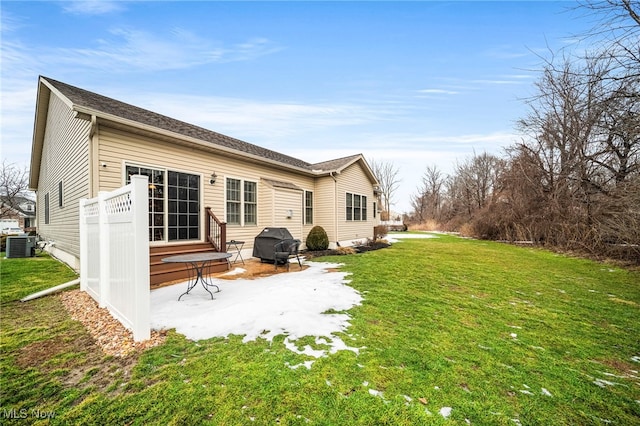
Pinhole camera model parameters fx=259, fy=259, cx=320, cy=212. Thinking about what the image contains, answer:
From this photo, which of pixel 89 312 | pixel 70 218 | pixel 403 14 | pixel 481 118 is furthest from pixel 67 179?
pixel 481 118

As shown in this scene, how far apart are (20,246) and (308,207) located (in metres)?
10.8

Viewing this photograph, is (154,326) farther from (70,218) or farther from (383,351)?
(70,218)

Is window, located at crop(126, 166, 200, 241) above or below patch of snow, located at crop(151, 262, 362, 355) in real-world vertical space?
above

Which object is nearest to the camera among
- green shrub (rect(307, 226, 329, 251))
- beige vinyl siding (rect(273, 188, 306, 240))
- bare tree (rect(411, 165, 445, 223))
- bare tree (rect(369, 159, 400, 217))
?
beige vinyl siding (rect(273, 188, 306, 240))

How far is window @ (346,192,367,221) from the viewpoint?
1334 centimetres

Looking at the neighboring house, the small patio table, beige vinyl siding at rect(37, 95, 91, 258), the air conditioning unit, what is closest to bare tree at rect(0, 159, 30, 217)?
the neighboring house

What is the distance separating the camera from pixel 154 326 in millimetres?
3508

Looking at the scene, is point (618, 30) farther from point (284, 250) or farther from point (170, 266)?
point (170, 266)

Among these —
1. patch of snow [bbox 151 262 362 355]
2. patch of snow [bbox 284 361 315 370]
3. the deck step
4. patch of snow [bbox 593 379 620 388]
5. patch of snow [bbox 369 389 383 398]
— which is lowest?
patch of snow [bbox 593 379 620 388]

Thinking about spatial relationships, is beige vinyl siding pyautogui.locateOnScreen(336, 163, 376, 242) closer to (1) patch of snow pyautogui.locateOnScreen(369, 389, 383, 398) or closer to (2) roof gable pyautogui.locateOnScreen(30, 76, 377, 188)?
(2) roof gable pyautogui.locateOnScreen(30, 76, 377, 188)

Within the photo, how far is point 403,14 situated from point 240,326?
10.1 meters

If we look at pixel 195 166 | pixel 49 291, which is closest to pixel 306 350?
pixel 49 291

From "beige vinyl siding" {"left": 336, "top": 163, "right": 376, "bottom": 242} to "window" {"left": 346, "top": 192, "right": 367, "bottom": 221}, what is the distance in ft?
0.58

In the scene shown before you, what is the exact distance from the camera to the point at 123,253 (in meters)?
3.39
